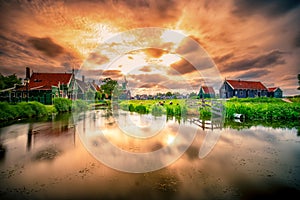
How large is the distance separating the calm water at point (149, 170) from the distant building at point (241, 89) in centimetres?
3552

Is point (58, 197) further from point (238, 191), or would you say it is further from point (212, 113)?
point (212, 113)

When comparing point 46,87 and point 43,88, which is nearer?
point 43,88

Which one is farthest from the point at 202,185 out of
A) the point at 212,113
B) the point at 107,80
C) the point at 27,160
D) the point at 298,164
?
the point at 107,80

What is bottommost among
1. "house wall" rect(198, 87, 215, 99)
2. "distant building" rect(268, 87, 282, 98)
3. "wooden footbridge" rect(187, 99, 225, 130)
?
"wooden footbridge" rect(187, 99, 225, 130)

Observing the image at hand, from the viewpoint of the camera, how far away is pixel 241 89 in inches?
1620

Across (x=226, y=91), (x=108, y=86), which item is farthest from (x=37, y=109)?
(x=108, y=86)

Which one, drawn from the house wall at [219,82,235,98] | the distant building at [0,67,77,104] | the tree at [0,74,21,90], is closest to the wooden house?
the distant building at [0,67,77,104]

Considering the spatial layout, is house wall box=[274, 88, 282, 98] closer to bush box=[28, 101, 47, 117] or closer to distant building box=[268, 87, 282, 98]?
distant building box=[268, 87, 282, 98]

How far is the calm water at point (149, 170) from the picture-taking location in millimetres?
3861

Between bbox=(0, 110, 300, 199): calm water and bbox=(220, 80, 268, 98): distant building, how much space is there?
1399 inches

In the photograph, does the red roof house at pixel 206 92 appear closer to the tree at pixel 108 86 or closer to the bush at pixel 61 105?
the bush at pixel 61 105

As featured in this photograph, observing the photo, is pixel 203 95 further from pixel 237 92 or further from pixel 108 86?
pixel 108 86

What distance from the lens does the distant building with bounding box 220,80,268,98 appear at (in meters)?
40.8

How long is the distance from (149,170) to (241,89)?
43080mm
